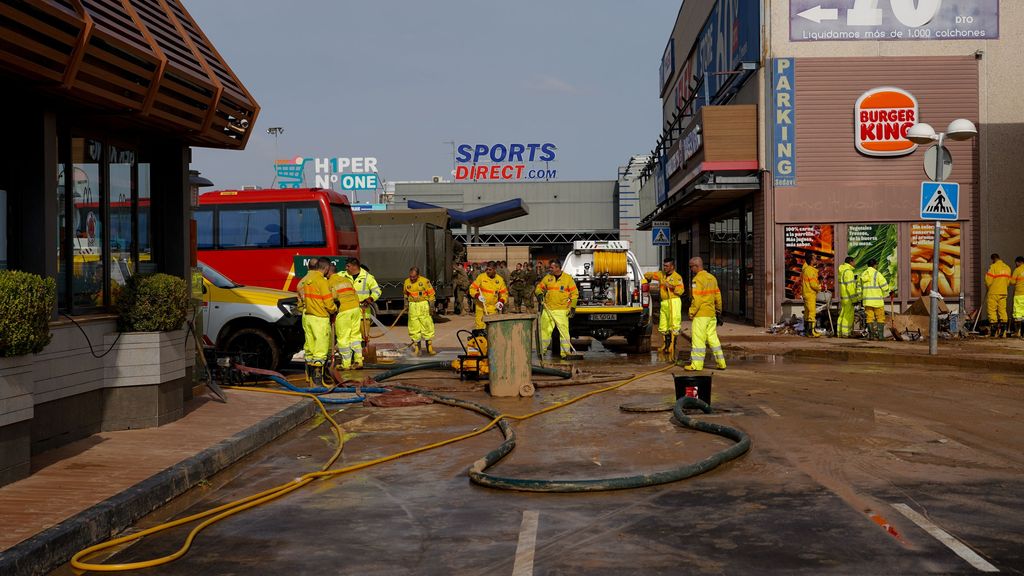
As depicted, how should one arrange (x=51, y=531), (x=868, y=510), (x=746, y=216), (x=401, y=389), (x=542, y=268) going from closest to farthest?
(x=51, y=531), (x=868, y=510), (x=401, y=389), (x=746, y=216), (x=542, y=268)

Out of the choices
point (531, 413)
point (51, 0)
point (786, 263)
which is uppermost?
point (51, 0)

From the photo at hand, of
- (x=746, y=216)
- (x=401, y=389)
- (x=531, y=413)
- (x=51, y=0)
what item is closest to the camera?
(x=51, y=0)

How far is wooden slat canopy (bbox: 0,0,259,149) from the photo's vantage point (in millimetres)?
7410

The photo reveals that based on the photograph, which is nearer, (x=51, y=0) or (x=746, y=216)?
(x=51, y=0)

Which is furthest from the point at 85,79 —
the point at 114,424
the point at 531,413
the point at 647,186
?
the point at 647,186

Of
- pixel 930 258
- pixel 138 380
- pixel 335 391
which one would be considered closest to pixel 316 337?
pixel 335 391

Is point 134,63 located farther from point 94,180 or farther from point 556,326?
point 556,326

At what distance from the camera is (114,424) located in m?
9.34

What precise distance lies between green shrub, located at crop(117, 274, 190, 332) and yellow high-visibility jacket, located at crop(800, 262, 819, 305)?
15599 millimetres

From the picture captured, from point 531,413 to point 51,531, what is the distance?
6.30 metres

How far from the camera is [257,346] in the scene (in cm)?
1557

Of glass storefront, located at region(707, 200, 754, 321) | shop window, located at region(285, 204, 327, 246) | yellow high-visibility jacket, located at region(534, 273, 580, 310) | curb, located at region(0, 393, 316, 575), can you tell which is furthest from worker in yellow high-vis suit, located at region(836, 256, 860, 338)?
curb, located at region(0, 393, 316, 575)

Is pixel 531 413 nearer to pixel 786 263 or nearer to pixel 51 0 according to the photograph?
pixel 51 0

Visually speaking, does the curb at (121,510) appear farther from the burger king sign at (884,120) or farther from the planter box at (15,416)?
the burger king sign at (884,120)
